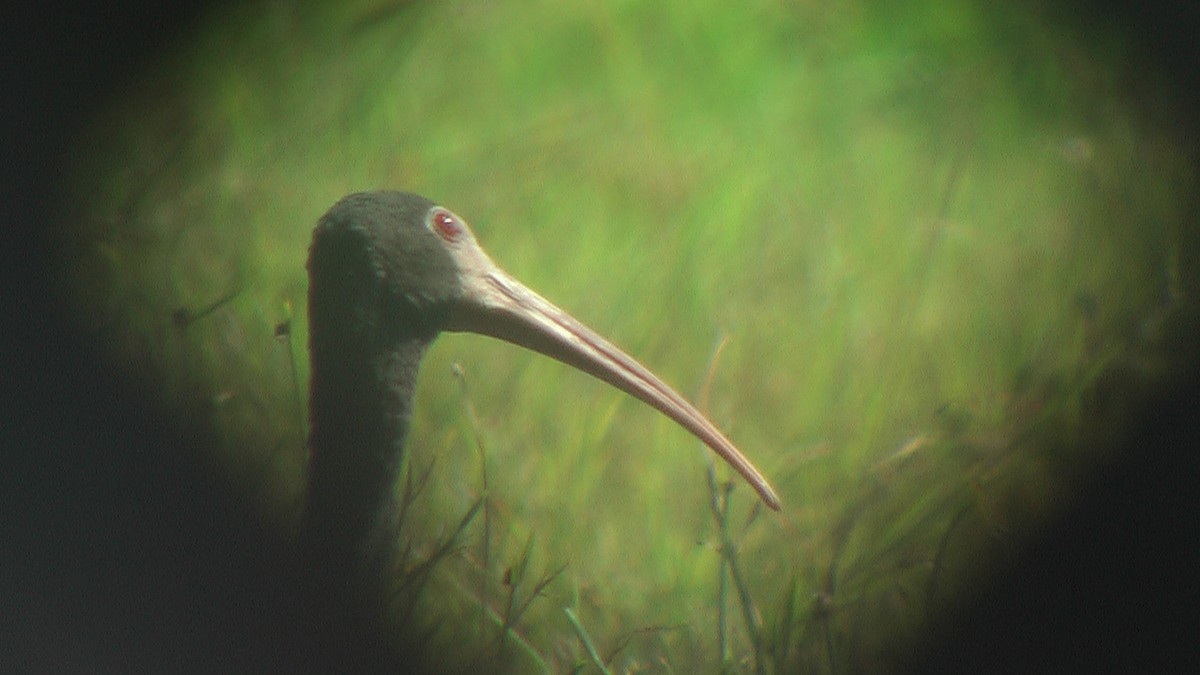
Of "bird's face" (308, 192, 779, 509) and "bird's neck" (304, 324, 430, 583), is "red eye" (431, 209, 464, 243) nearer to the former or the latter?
"bird's face" (308, 192, 779, 509)

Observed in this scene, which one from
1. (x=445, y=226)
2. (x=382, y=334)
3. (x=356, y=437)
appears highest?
(x=445, y=226)

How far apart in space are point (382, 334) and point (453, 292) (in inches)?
Answer: 4.3

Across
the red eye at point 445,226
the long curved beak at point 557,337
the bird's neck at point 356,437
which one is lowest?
the bird's neck at point 356,437

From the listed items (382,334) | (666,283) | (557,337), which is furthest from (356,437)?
(666,283)

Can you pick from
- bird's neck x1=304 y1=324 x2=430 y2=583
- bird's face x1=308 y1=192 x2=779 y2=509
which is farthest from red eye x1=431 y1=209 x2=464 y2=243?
bird's neck x1=304 y1=324 x2=430 y2=583

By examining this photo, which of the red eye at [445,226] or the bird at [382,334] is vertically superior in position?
the red eye at [445,226]

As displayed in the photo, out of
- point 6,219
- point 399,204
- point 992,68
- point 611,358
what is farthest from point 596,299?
point 6,219

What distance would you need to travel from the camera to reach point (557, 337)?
1486mm

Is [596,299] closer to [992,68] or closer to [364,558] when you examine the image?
[364,558]

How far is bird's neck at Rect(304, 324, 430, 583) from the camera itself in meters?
1.45

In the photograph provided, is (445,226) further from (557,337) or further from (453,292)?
(557,337)

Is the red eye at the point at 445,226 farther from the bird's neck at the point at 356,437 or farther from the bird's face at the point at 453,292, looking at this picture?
the bird's neck at the point at 356,437

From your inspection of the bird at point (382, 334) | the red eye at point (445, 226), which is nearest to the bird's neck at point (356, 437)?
the bird at point (382, 334)

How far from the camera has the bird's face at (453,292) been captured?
144cm
